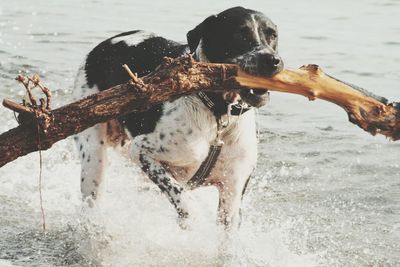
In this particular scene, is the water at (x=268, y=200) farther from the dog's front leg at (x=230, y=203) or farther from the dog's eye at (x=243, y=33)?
the dog's eye at (x=243, y=33)

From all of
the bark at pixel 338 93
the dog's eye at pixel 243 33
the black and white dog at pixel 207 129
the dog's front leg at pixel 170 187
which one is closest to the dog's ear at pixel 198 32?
the black and white dog at pixel 207 129

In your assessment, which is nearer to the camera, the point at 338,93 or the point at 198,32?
the point at 338,93

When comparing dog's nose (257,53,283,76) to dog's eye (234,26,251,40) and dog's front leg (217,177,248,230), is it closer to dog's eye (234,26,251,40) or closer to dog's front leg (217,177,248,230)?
dog's eye (234,26,251,40)

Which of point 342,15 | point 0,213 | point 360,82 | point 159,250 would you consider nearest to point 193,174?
point 159,250

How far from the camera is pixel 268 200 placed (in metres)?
6.84

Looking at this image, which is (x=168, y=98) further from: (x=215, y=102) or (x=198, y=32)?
(x=198, y=32)

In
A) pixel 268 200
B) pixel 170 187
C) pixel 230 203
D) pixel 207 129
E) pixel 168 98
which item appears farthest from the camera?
pixel 268 200

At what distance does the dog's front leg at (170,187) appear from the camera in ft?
16.9

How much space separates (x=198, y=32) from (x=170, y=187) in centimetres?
100

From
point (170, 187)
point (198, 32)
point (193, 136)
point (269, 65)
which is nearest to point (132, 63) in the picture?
point (198, 32)

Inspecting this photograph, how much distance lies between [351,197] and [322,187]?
1.15 ft

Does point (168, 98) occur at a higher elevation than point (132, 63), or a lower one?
higher

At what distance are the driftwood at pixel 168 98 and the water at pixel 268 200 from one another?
146 centimetres

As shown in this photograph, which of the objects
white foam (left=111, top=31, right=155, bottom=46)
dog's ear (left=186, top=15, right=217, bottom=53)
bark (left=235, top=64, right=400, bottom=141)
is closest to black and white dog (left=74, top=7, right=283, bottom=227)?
dog's ear (left=186, top=15, right=217, bottom=53)
